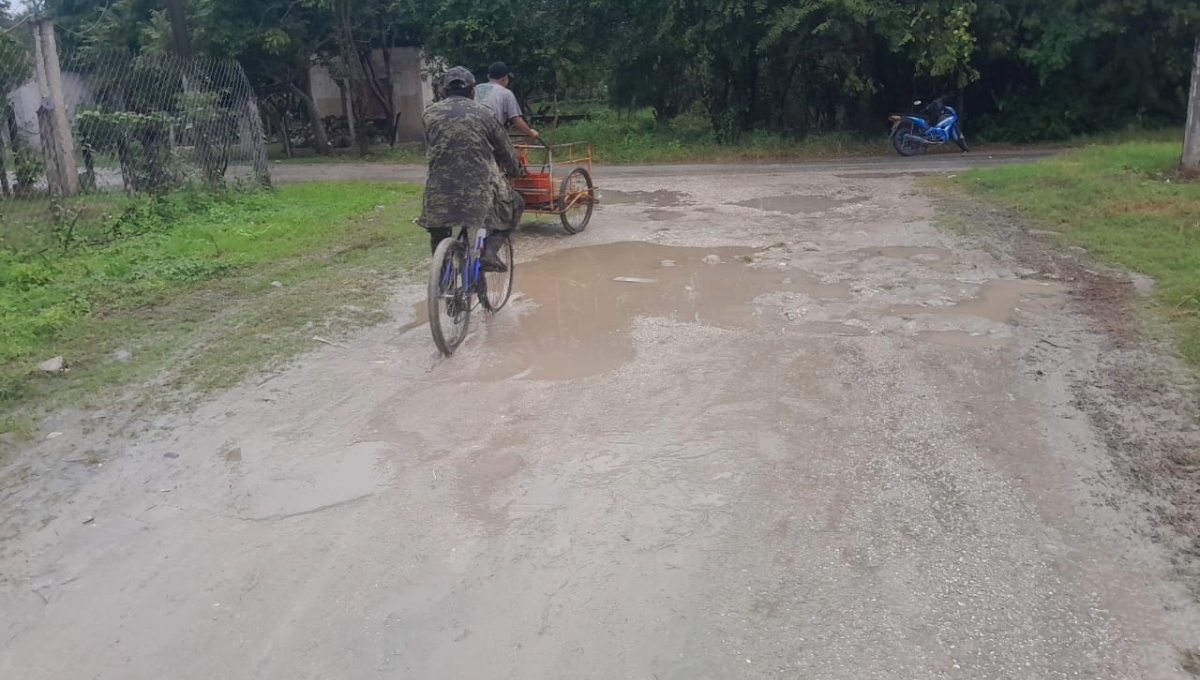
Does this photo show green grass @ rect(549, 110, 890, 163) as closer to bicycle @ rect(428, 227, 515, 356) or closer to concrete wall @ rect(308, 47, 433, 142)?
concrete wall @ rect(308, 47, 433, 142)

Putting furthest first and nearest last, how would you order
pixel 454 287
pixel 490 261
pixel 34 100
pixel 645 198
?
pixel 645 198
pixel 34 100
pixel 490 261
pixel 454 287

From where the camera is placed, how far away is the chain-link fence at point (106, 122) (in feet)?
37.4

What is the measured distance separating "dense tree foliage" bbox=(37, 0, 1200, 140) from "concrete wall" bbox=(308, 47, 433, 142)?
3.05ft

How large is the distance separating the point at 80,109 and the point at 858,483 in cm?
1113

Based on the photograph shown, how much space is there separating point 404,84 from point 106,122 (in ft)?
53.0

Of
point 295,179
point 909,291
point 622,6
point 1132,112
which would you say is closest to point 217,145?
point 295,179

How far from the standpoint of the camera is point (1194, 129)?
1357 cm

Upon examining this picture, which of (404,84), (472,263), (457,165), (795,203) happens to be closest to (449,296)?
(472,263)

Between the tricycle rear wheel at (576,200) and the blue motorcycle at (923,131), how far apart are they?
10.5 metres

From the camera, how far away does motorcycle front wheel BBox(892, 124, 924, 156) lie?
20406mm

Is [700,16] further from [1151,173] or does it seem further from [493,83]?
[493,83]

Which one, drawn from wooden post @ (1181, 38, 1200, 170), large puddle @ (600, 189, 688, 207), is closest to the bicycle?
large puddle @ (600, 189, 688, 207)

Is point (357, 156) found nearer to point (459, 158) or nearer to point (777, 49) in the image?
point (777, 49)

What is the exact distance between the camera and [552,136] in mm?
25406
